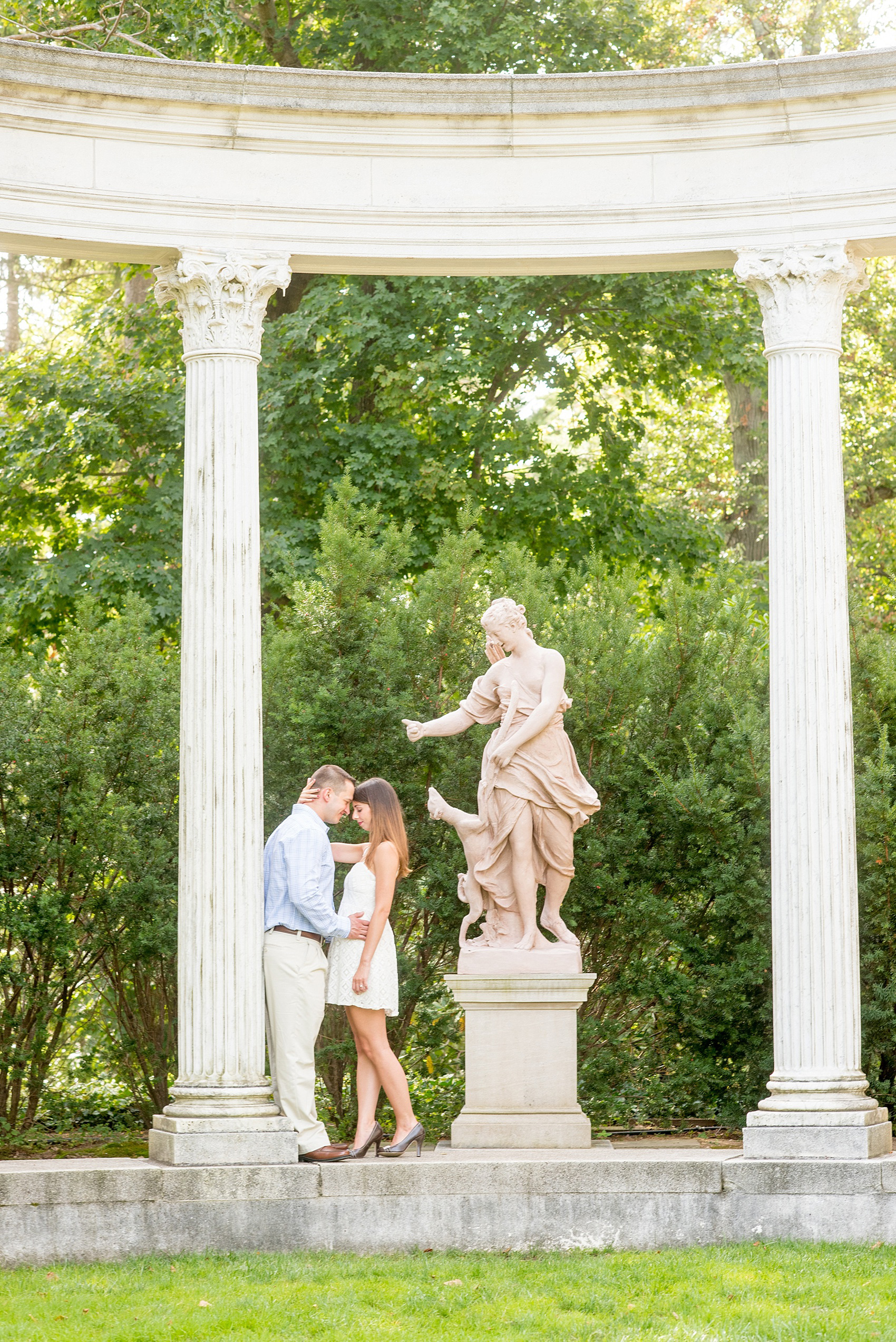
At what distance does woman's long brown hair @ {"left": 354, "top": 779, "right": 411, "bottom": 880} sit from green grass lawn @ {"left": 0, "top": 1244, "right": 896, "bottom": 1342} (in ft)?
8.86

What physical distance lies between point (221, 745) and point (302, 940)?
1.47 meters

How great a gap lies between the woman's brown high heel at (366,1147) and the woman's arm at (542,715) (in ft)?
9.17

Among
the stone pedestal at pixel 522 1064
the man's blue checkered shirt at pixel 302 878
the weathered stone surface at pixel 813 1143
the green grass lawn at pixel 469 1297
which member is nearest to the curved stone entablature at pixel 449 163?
the man's blue checkered shirt at pixel 302 878

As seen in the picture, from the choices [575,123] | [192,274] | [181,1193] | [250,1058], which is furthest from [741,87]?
[181,1193]

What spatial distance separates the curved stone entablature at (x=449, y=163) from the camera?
11.3 m

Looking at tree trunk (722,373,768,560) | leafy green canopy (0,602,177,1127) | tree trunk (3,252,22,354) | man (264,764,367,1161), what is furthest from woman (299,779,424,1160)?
tree trunk (3,252,22,354)

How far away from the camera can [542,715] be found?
11.8 metres

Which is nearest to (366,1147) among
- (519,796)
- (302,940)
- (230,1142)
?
(230,1142)

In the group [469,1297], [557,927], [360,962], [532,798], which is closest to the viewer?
[469,1297]

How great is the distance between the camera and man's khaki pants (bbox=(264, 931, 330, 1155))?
10836 millimetres

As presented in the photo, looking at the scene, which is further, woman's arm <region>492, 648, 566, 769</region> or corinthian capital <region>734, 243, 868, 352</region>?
woman's arm <region>492, 648, 566, 769</region>

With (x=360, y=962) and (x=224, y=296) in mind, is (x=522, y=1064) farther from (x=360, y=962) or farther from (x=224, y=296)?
(x=224, y=296)

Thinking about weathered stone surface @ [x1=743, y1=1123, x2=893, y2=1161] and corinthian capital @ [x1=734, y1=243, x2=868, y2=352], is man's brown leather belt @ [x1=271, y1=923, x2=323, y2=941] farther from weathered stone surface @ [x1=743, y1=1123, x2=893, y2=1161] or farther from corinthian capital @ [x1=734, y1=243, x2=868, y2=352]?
corinthian capital @ [x1=734, y1=243, x2=868, y2=352]

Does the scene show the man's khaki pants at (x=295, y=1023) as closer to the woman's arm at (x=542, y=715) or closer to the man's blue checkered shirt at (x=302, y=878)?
the man's blue checkered shirt at (x=302, y=878)
